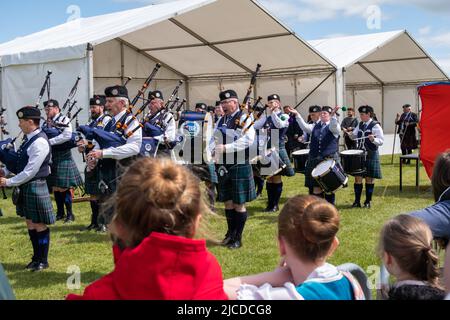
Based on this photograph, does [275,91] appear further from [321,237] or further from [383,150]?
[321,237]

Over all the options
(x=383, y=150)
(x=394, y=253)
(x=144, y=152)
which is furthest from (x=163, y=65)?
(x=394, y=253)

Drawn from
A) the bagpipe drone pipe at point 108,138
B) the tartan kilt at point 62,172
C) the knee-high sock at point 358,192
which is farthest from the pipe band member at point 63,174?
the knee-high sock at point 358,192

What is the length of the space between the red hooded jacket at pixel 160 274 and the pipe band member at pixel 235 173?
352cm

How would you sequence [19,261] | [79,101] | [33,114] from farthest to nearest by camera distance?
[79,101] → [19,261] → [33,114]

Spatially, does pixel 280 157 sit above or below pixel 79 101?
below

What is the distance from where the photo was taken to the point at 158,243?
49.6 inches

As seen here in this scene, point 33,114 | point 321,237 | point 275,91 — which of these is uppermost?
point 275,91

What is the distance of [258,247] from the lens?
4895mm

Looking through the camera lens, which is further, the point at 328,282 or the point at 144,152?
the point at 144,152

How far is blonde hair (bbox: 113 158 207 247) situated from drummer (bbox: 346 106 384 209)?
19.1 ft

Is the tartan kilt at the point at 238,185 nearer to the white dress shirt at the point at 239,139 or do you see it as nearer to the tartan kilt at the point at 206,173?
the white dress shirt at the point at 239,139

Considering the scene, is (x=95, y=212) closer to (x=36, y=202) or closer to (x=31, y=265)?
(x=31, y=265)

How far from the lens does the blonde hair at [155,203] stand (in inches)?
51.7
